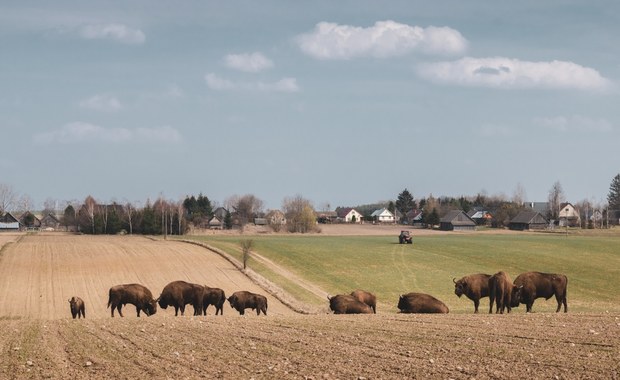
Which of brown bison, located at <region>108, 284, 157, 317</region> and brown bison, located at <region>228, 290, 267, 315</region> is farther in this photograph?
brown bison, located at <region>228, 290, 267, 315</region>

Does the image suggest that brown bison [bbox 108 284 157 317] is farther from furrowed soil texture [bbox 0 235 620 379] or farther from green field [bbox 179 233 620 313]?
green field [bbox 179 233 620 313]

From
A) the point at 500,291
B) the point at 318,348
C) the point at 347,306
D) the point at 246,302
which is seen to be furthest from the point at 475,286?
the point at 318,348

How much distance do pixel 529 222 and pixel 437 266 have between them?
113162 millimetres

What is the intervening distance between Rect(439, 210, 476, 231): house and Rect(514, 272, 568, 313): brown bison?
142642 mm

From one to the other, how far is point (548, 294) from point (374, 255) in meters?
45.0

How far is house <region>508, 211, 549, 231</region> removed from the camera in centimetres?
18038

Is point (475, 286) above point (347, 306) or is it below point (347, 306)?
above

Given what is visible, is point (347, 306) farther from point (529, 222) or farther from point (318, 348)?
point (529, 222)

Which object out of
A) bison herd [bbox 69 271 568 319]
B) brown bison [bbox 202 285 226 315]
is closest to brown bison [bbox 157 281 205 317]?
bison herd [bbox 69 271 568 319]

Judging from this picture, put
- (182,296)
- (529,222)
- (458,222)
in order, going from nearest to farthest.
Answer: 1. (182,296)
2. (529,222)
3. (458,222)

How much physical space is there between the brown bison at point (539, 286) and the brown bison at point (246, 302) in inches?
550

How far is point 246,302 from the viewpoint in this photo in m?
41.1

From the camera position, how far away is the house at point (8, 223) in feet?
549

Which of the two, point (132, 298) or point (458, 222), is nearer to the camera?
point (132, 298)
